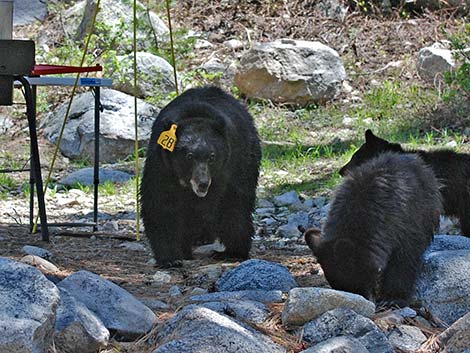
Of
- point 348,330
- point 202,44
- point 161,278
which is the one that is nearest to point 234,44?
point 202,44

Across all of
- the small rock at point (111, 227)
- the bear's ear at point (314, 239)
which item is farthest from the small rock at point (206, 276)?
the small rock at point (111, 227)

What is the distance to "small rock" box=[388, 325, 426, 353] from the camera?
5.15 meters

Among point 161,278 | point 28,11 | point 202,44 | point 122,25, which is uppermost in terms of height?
point 28,11

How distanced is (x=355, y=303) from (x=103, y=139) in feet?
24.5

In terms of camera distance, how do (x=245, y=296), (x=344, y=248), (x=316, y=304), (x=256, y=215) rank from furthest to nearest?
(x=256, y=215) < (x=245, y=296) < (x=344, y=248) < (x=316, y=304)

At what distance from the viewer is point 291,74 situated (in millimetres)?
13828

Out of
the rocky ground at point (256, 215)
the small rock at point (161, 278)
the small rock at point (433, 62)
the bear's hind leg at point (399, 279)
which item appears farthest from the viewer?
the small rock at point (433, 62)

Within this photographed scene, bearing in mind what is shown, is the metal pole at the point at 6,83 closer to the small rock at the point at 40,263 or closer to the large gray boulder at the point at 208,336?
the small rock at the point at 40,263

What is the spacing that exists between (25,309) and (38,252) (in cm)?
273

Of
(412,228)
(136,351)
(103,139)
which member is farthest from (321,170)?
(136,351)

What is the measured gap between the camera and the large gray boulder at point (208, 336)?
15.0 ft

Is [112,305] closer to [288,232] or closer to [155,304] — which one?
[155,304]

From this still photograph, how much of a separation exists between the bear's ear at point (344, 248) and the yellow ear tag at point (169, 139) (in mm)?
1941

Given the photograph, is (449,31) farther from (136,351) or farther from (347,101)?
(136,351)
